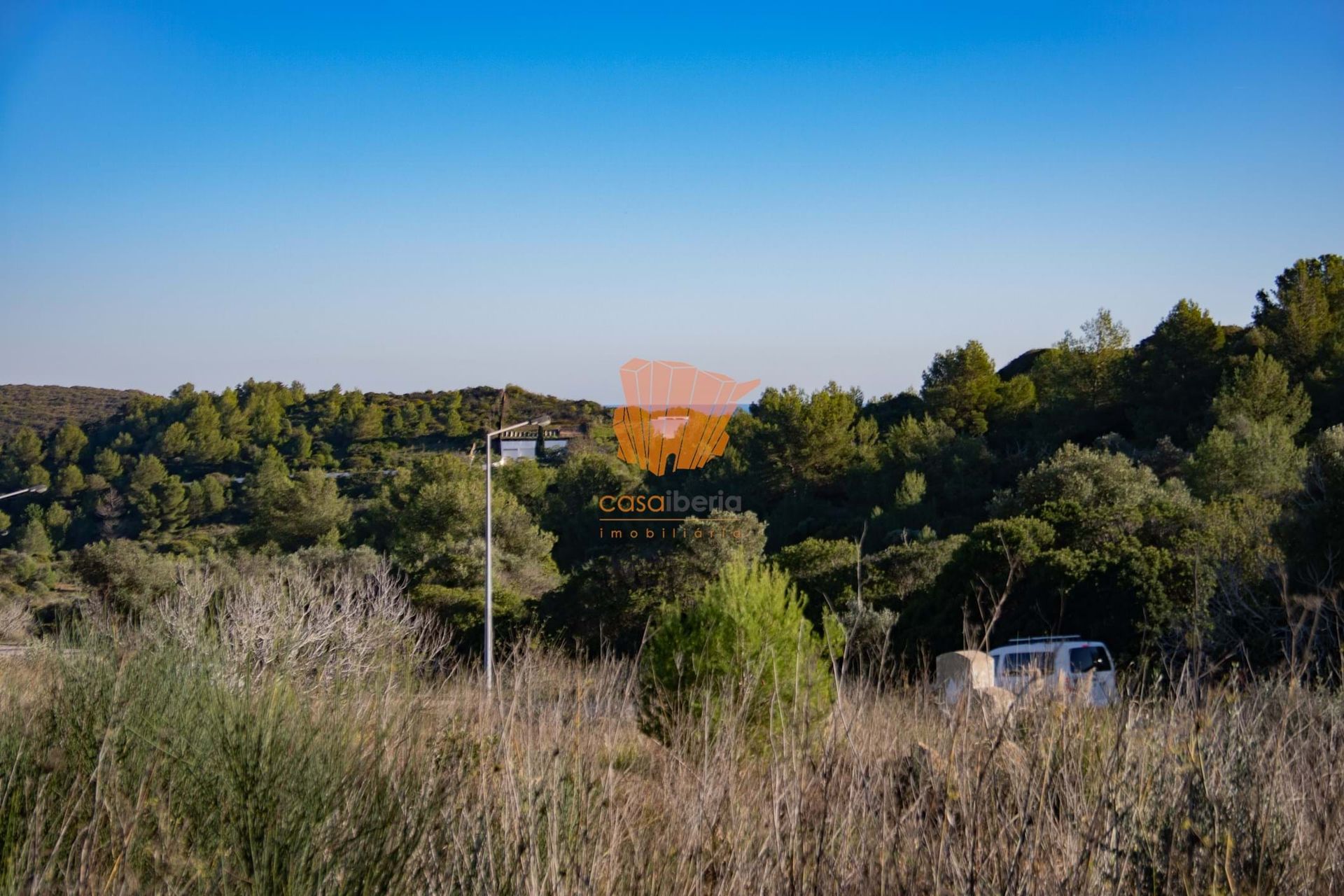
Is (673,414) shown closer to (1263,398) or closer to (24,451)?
(1263,398)

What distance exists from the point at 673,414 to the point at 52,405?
3767cm

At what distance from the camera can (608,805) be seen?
7.35ft

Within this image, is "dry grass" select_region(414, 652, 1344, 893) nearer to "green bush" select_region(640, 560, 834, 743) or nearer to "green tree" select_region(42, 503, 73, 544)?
"green bush" select_region(640, 560, 834, 743)

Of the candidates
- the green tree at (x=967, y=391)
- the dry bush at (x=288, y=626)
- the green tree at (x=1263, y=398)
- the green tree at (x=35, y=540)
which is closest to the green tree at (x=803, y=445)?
the green tree at (x=967, y=391)

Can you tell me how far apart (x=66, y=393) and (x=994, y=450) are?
48063 mm

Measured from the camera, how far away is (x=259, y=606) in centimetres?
1209

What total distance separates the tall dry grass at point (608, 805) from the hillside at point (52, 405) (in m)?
49.2

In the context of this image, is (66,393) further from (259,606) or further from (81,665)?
(81,665)

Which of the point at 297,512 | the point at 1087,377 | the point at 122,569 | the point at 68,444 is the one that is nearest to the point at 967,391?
the point at 1087,377

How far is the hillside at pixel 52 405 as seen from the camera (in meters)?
46.8

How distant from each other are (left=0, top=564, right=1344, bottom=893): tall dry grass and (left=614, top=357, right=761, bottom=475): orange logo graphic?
23.3 metres

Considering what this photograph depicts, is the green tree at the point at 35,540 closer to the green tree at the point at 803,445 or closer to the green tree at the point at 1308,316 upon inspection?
the green tree at the point at 803,445

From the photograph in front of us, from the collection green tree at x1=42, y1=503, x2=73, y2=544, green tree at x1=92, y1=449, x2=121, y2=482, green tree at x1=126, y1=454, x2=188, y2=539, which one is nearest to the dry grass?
green tree at x1=126, y1=454, x2=188, y2=539

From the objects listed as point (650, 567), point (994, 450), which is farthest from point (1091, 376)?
point (650, 567)
